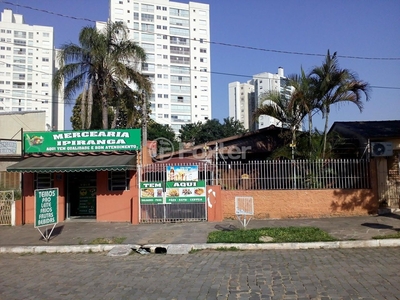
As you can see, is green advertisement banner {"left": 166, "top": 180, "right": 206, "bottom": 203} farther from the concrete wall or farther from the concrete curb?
the concrete curb

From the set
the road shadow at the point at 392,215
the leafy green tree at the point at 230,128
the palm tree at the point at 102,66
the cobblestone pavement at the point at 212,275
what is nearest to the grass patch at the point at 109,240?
the cobblestone pavement at the point at 212,275

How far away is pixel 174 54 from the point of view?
78.4m

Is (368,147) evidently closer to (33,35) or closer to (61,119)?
(61,119)

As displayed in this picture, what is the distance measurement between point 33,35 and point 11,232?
87097 mm

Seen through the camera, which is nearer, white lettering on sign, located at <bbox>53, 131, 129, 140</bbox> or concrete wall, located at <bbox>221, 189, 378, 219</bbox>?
concrete wall, located at <bbox>221, 189, 378, 219</bbox>

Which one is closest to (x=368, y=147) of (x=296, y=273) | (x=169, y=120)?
(x=296, y=273)

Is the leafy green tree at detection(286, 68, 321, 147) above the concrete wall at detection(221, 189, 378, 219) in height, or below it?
above

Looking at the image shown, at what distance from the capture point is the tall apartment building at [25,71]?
80.6 m

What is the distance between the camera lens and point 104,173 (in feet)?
46.7

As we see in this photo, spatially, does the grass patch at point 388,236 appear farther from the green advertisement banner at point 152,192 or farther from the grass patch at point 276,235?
the green advertisement banner at point 152,192

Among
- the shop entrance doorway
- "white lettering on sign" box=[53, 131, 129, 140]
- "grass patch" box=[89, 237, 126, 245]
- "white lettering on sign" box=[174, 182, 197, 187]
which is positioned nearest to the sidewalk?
"grass patch" box=[89, 237, 126, 245]

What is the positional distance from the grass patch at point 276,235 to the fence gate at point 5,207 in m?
8.44

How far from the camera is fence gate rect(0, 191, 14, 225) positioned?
45.6 feet

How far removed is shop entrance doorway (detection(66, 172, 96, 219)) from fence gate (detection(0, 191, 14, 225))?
87.2 inches
